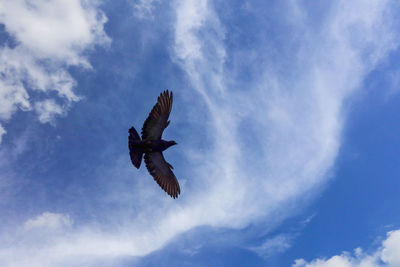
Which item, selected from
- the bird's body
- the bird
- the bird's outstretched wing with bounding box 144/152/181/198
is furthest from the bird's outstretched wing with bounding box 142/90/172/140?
the bird's outstretched wing with bounding box 144/152/181/198

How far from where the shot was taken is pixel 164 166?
22672 millimetres

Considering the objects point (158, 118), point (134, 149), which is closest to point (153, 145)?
point (134, 149)

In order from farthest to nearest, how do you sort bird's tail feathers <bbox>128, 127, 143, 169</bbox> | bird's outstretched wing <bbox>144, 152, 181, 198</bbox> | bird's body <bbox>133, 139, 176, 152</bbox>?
bird's outstretched wing <bbox>144, 152, 181, 198</bbox> < bird's body <bbox>133, 139, 176, 152</bbox> < bird's tail feathers <bbox>128, 127, 143, 169</bbox>

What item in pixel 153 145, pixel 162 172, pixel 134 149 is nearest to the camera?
pixel 134 149

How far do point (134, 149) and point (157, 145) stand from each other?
5.82 ft

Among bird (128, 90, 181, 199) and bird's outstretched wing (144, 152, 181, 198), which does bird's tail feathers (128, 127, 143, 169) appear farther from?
bird's outstretched wing (144, 152, 181, 198)

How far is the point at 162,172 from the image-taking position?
2264 cm

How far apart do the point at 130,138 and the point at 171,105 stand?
386 centimetres

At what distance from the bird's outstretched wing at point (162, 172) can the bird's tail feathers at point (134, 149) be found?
1023 mm

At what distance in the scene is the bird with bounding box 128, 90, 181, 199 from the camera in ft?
69.0

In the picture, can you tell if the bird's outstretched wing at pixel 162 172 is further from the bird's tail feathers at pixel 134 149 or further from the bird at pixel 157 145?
the bird's tail feathers at pixel 134 149

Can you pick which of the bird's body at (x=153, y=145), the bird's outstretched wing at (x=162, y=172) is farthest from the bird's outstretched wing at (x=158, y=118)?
the bird's outstretched wing at (x=162, y=172)

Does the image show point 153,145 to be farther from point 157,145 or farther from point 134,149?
point 134,149

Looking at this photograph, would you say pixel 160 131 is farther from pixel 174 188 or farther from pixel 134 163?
pixel 174 188
